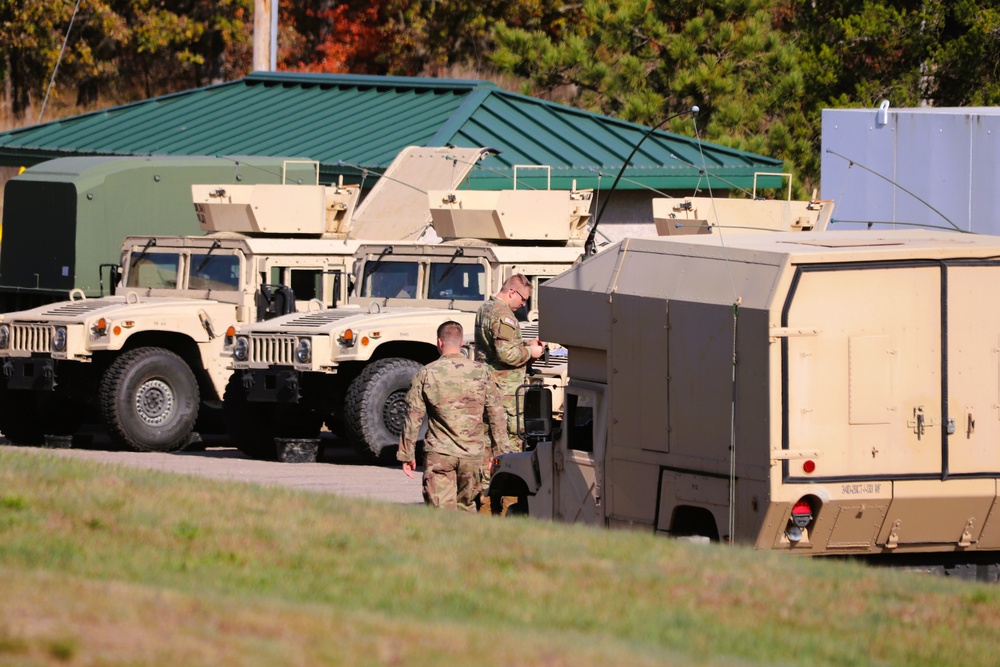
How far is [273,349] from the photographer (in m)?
15.0

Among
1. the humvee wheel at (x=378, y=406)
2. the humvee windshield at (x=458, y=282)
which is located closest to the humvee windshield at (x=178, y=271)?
the humvee windshield at (x=458, y=282)

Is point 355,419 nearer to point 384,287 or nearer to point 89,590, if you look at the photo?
point 384,287

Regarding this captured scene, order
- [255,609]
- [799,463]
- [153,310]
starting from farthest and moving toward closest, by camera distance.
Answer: [153,310] → [799,463] → [255,609]

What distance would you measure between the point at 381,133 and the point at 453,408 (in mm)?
14712

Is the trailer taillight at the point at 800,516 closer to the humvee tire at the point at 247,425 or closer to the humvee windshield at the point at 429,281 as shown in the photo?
the humvee windshield at the point at 429,281

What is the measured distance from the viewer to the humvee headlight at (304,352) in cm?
1470

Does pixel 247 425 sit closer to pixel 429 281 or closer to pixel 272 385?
pixel 272 385

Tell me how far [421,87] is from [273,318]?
11674 mm

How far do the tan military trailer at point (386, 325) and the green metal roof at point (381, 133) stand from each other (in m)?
5.67

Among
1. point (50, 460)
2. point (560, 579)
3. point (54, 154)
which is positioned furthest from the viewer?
point (54, 154)

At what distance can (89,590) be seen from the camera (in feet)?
19.8

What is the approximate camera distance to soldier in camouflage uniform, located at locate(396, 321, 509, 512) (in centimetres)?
1036

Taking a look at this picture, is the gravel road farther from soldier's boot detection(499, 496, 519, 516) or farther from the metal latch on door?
the metal latch on door

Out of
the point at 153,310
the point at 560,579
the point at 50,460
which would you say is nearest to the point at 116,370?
the point at 153,310
